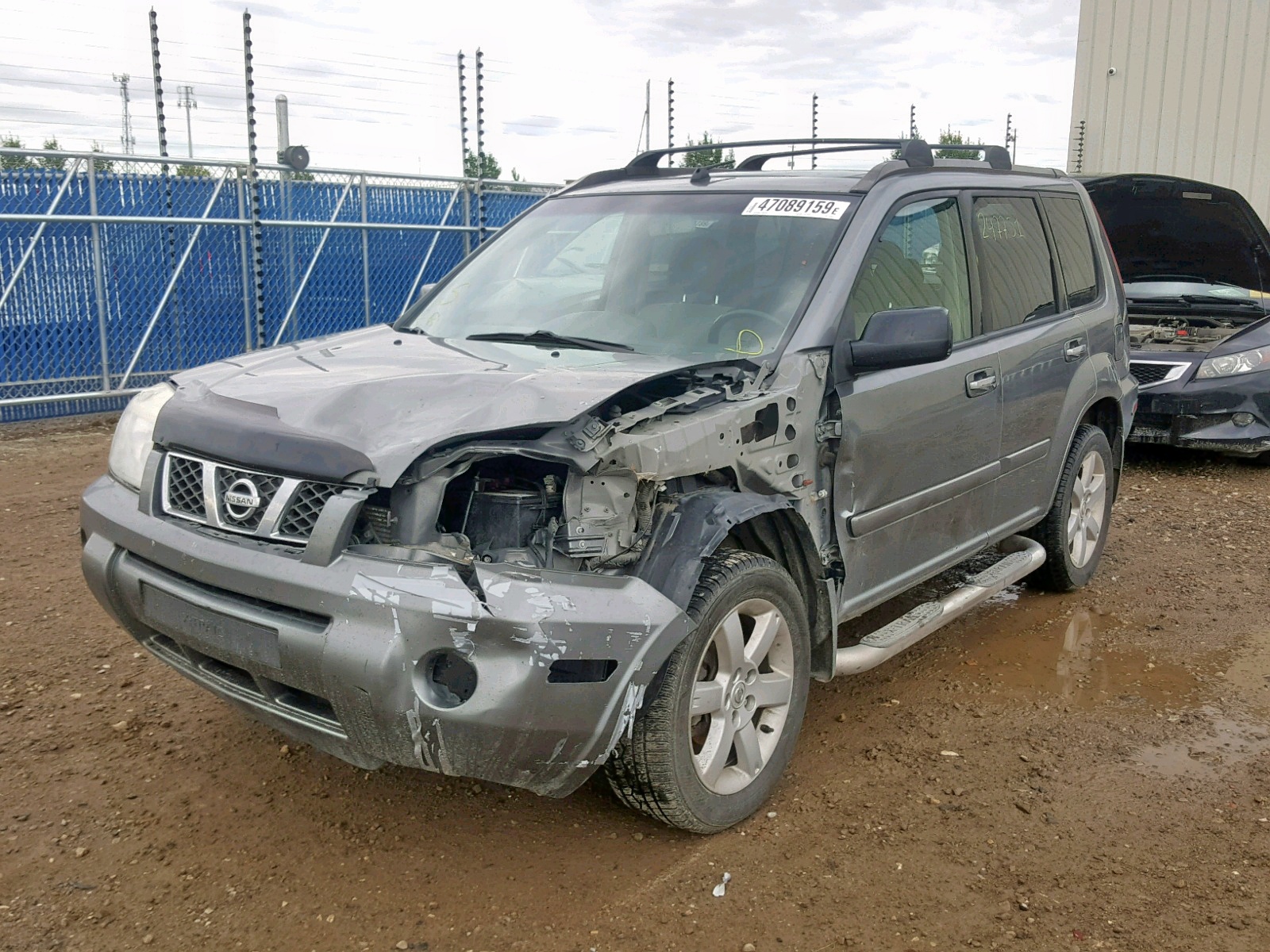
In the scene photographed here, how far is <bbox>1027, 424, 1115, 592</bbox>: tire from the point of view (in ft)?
17.1

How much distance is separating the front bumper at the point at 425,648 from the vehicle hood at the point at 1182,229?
6.35 metres

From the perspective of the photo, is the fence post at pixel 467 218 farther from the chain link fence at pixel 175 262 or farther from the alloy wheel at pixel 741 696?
the alloy wheel at pixel 741 696

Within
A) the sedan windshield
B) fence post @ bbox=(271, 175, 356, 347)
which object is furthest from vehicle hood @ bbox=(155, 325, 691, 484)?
fence post @ bbox=(271, 175, 356, 347)

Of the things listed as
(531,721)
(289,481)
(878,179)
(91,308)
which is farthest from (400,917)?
(91,308)

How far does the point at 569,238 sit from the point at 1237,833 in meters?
→ 2.94

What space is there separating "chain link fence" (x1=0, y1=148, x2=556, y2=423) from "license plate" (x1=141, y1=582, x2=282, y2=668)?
19.4 ft

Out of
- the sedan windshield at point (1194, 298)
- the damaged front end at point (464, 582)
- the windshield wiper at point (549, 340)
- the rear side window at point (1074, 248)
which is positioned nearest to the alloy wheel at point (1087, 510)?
the rear side window at point (1074, 248)

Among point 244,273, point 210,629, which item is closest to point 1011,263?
point 210,629

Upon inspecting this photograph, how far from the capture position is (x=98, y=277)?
9430 mm

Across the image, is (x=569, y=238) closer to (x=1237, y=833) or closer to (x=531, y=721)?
(x=531, y=721)

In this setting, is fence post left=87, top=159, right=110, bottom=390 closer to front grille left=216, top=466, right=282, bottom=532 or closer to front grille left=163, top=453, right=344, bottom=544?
front grille left=163, top=453, right=344, bottom=544

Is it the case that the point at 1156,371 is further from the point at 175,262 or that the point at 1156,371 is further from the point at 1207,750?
the point at 175,262

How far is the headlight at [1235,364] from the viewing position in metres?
8.09

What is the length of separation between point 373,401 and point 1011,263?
2862 mm
